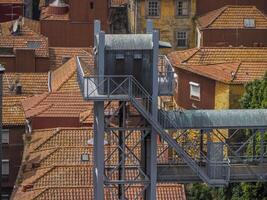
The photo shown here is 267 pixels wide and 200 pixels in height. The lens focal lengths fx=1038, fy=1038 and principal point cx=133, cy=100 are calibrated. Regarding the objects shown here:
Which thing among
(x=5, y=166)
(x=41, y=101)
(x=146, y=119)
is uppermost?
(x=146, y=119)

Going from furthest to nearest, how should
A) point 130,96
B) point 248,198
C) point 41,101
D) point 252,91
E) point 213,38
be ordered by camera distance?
1. point 213,38
2. point 41,101
3. point 252,91
4. point 248,198
5. point 130,96

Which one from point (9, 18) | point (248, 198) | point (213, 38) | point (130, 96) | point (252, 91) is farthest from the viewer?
point (9, 18)

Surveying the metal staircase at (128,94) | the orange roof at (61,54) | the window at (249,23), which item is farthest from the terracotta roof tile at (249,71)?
the metal staircase at (128,94)

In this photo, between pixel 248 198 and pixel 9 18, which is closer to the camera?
pixel 248 198

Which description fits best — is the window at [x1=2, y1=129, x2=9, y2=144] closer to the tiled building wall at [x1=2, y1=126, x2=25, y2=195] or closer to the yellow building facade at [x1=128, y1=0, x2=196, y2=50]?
the tiled building wall at [x1=2, y1=126, x2=25, y2=195]

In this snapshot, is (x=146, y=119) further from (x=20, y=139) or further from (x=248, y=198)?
(x=20, y=139)

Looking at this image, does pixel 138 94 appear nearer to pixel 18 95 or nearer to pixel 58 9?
pixel 18 95

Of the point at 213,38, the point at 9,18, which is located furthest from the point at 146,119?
the point at 9,18

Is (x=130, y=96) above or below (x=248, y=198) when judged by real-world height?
above
